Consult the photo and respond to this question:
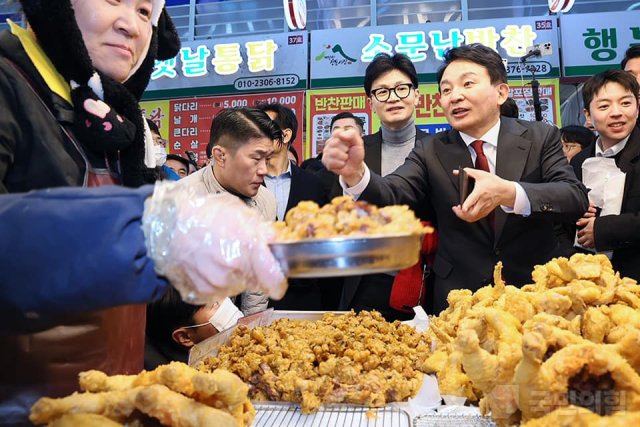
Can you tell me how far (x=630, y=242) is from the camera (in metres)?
2.56

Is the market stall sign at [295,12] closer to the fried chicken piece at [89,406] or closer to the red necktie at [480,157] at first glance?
the red necktie at [480,157]

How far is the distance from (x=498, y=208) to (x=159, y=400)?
6.47 feet

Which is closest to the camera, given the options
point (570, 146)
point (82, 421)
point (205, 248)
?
point (205, 248)

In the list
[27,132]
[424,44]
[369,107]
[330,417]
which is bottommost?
[330,417]

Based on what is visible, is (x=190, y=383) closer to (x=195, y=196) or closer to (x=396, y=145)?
(x=195, y=196)

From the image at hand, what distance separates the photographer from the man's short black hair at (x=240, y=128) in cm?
303

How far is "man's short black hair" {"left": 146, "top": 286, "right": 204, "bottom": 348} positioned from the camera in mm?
1993

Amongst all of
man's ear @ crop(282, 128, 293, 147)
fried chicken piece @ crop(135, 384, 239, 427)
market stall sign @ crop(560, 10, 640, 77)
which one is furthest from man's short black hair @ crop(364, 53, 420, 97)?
market stall sign @ crop(560, 10, 640, 77)

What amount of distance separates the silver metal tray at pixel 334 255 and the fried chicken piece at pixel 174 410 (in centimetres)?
35

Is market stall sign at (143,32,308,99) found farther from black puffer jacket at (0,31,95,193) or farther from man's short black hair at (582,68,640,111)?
black puffer jacket at (0,31,95,193)

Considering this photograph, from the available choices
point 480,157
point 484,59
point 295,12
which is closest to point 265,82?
point 295,12

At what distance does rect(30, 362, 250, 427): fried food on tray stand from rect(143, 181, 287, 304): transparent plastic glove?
26cm

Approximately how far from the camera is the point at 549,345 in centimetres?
108

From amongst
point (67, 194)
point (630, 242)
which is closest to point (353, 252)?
point (67, 194)
